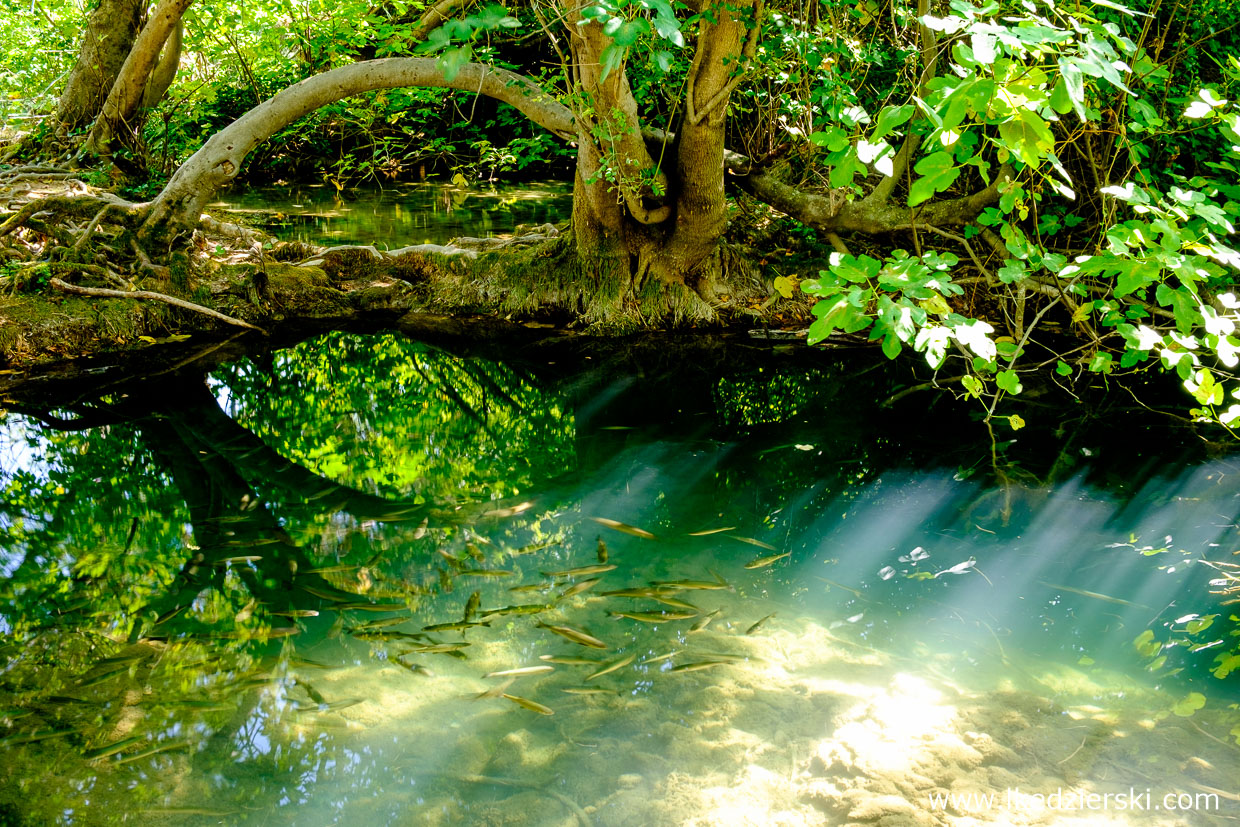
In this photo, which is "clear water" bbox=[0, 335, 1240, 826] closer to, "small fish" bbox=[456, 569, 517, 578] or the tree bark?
"small fish" bbox=[456, 569, 517, 578]

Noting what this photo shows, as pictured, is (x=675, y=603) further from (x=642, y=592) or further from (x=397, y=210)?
(x=397, y=210)

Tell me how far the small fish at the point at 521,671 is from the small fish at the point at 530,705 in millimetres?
109

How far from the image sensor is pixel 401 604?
11.7 ft

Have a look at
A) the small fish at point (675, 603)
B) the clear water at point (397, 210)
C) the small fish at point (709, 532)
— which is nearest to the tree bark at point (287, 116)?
the clear water at point (397, 210)

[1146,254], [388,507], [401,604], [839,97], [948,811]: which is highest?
[839,97]

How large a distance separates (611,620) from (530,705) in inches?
23.1

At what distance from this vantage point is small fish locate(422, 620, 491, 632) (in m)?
3.38

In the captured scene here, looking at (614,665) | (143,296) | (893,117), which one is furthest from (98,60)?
(893,117)

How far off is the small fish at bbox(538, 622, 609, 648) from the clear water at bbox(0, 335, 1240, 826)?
3 cm

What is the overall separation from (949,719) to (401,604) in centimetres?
221

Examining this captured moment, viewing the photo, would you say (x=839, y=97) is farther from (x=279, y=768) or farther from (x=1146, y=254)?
(x=279, y=768)

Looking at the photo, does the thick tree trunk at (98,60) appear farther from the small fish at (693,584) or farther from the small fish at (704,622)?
the small fish at (704,622)

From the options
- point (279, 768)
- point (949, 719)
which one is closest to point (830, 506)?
point (949, 719)

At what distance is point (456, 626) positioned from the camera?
11.1 ft
